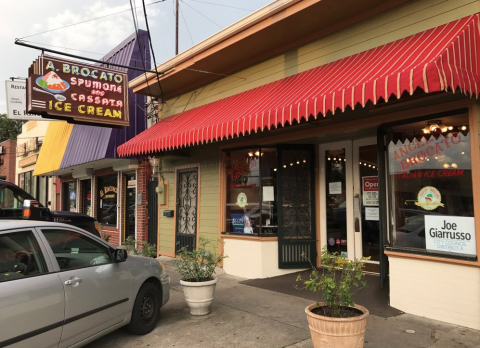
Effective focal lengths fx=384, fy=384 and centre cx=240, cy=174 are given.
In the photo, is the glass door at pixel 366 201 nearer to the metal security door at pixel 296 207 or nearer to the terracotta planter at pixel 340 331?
the metal security door at pixel 296 207

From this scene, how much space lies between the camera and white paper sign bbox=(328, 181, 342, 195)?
23.9ft

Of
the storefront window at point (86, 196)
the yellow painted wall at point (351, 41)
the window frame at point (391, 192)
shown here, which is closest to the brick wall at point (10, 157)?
the storefront window at point (86, 196)

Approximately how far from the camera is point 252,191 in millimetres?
7820

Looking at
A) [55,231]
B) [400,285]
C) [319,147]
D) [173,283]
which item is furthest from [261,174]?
[55,231]

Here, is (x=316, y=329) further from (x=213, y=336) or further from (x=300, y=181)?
(x=300, y=181)

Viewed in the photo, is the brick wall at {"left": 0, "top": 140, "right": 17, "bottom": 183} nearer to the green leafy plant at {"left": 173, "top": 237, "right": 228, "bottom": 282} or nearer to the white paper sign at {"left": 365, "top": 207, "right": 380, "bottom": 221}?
the green leafy plant at {"left": 173, "top": 237, "right": 228, "bottom": 282}

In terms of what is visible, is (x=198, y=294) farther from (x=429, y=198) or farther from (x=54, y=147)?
(x=54, y=147)

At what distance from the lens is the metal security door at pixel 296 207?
24.1 ft

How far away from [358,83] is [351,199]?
9.59ft

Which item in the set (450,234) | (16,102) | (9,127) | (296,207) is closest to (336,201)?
(296,207)

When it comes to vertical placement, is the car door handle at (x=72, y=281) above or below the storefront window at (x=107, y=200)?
below

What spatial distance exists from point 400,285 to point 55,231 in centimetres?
434

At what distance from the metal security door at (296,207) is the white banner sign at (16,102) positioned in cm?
761

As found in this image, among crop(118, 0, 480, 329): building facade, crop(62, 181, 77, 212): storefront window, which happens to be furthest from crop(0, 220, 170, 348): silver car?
crop(62, 181, 77, 212): storefront window
